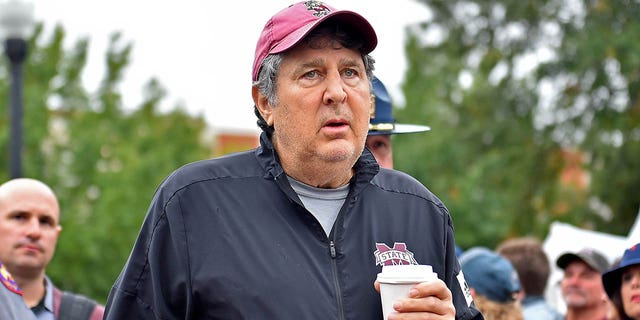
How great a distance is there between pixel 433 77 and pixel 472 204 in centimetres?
341

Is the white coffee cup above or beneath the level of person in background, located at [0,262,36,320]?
above

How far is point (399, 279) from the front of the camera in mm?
2723

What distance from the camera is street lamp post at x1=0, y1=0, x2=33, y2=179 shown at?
11227 mm

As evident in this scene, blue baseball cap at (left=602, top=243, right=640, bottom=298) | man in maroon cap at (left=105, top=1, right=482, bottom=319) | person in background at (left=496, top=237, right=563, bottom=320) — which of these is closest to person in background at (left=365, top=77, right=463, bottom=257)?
blue baseball cap at (left=602, top=243, right=640, bottom=298)

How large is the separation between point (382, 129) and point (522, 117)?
16.0 meters

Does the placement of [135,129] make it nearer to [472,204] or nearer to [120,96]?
[120,96]

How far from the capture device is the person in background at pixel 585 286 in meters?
6.73

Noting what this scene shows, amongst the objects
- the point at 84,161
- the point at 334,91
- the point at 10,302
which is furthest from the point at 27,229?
the point at 84,161

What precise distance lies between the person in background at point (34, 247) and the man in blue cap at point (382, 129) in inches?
70.2

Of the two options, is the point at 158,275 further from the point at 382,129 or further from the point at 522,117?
the point at 522,117

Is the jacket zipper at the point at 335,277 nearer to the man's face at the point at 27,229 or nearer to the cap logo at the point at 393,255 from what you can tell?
the cap logo at the point at 393,255

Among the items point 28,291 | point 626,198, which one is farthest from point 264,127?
point 626,198

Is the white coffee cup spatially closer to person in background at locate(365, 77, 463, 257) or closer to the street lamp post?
person in background at locate(365, 77, 463, 257)

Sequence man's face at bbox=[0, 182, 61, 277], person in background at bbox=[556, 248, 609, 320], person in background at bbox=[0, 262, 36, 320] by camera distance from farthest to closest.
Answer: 1. person in background at bbox=[556, 248, 609, 320]
2. man's face at bbox=[0, 182, 61, 277]
3. person in background at bbox=[0, 262, 36, 320]
